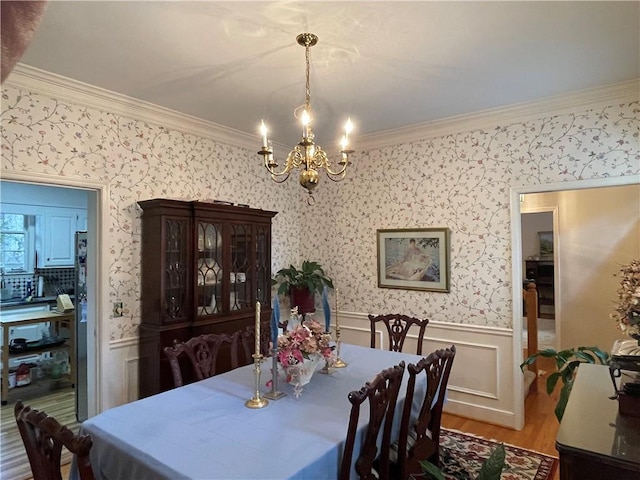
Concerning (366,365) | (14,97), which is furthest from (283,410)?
(14,97)

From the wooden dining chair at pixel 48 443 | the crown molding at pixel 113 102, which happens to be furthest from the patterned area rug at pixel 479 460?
the crown molding at pixel 113 102

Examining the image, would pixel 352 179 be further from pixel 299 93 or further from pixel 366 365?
pixel 366 365

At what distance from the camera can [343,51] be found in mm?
2291

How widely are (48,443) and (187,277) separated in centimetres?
199

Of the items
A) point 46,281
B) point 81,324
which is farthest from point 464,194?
point 46,281

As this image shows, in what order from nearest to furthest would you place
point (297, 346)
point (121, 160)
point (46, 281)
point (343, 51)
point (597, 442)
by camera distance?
1. point (597, 442)
2. point (297, 346)
3. point (343, 51)
4. point (121, 160)
5. point (46, 281)

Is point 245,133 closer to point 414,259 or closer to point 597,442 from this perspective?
point 414,259

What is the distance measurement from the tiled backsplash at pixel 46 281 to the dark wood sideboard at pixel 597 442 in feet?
21.7

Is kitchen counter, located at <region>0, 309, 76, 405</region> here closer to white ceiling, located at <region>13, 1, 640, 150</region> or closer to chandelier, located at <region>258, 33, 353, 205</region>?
white ceiling, located at <region>13, 1, 640, 150</region>

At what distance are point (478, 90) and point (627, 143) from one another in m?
1.17

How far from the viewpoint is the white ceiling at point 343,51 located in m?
1.91

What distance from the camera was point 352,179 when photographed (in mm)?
4250

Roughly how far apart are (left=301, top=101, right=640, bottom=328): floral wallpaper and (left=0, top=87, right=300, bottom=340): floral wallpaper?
128 centimetres

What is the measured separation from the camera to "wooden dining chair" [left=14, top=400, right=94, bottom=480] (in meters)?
1.05
